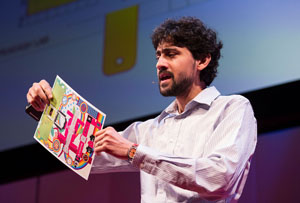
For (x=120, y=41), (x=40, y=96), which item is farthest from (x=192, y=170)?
(x=120, y=41)

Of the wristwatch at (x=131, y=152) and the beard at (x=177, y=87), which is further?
the beard at (x=177, y=87)

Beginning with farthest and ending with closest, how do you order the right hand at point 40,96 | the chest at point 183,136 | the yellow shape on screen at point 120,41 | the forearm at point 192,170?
the yellow shape on screen at point 120,41
the right hand at point 40,96
the chest at point 183,136
the forearm at point 192,170

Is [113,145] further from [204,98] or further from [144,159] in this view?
[204,98]

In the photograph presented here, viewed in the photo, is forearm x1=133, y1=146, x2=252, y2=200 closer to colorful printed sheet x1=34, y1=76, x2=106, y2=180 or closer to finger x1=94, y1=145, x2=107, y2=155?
finger x1=94, y1=145, x2=107, y2=155

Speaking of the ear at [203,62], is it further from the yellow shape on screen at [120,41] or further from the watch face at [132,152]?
the yellow shape on screen at [120,41]

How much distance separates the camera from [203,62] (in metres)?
1.95

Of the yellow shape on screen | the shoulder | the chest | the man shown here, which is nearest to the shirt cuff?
the man

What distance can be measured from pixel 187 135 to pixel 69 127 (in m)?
0.43

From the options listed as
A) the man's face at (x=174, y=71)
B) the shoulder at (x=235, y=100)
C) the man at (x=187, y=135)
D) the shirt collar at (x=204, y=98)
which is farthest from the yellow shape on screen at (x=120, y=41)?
the shoulder at (x=235, y=100)

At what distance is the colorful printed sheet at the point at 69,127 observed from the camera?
1.63 m

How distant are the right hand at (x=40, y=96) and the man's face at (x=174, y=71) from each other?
43 cm

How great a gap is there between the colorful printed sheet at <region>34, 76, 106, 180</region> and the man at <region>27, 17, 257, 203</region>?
0.05m

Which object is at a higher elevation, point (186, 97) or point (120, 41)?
point (120, 41)

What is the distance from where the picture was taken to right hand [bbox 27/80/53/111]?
1701 mm
